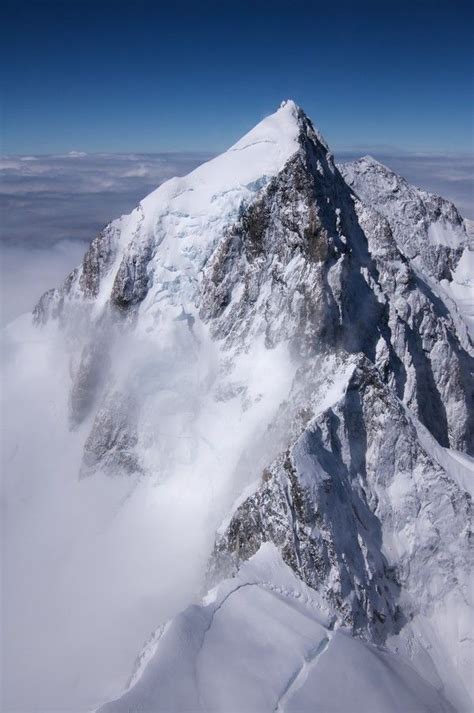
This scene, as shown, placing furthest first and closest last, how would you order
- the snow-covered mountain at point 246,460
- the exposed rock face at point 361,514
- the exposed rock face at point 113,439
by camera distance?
the exposed rock face at point 113,439, the exposed rock face at point 361,514, the snow-covered mountain at point 246,460

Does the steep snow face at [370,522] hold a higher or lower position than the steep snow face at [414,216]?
lower

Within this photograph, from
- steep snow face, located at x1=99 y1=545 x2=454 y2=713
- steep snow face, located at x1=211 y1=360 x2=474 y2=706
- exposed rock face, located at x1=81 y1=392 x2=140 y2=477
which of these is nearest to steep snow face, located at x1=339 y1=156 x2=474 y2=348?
exposed rock face, located at x1=81 y1=392 x2=140 y2=477

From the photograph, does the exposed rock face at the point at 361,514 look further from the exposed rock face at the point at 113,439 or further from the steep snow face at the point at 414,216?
the steep snow face at the point at 414,216

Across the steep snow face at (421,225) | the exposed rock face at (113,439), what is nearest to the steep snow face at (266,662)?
the exposed rock face at (113,439)

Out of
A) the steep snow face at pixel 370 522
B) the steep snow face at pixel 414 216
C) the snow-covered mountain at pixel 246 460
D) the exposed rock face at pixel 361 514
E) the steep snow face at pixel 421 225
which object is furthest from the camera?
the steep snow face at pixel 414 216

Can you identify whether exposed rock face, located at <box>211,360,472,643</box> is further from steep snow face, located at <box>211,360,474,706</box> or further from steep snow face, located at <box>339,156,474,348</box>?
steep snow face, located at <box>339,156,474,348</box>

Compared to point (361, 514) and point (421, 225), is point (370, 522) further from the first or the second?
point (421, 225)

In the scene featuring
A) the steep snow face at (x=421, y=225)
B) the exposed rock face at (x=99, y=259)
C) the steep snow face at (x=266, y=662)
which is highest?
the steep snow face at (x=421, y=225)
